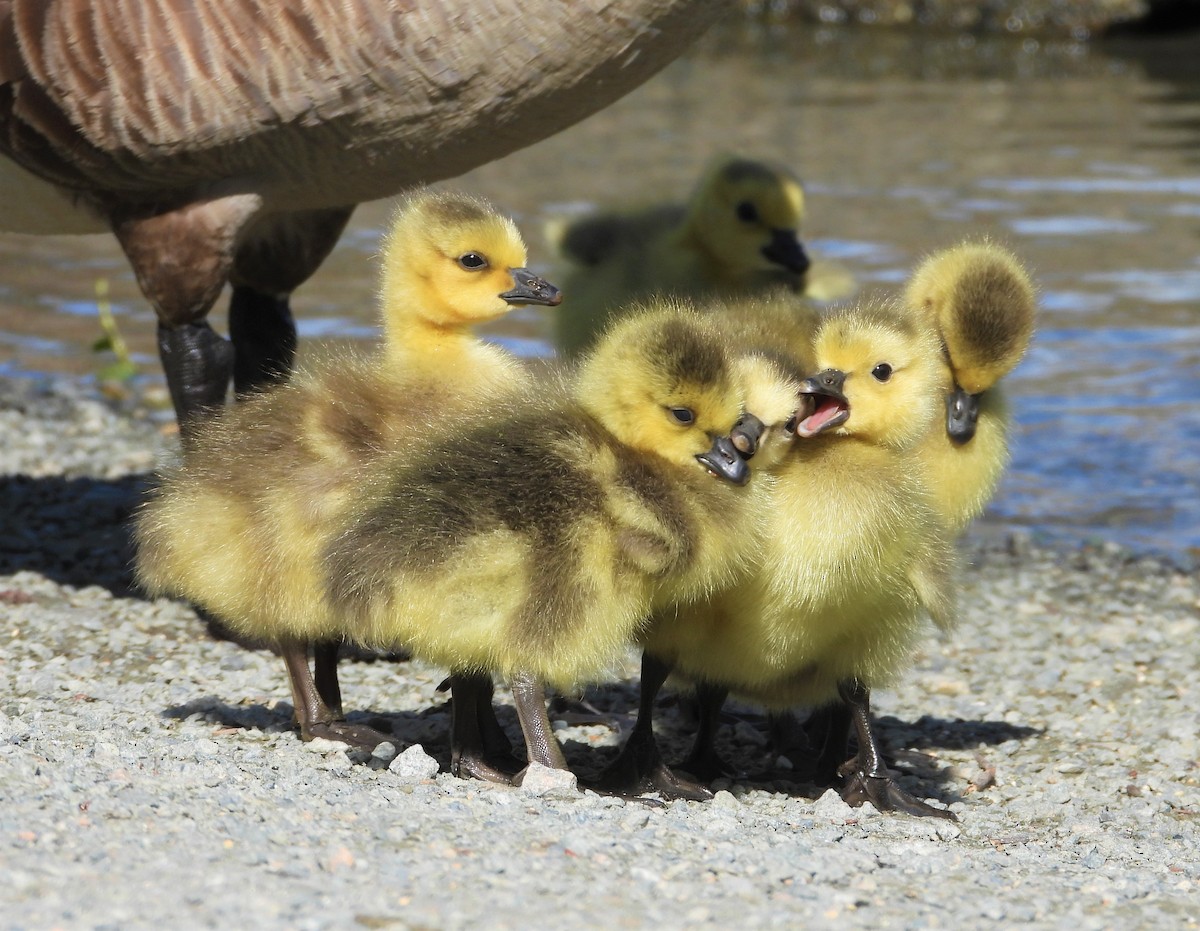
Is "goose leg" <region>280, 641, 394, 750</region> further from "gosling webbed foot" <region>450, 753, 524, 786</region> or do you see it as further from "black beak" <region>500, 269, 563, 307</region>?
"black beak" <region>500, 269, 563, 307</region>

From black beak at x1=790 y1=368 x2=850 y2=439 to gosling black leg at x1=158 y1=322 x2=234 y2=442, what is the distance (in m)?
2.16

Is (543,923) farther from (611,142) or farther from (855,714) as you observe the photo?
(611,142)

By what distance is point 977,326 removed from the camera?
5188 millimetres

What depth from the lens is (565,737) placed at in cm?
536

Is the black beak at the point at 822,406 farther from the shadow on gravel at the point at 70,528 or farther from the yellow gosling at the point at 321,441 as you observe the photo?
the shadow on gravel at the point at 70,528

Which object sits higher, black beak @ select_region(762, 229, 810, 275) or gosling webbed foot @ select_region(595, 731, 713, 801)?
black beak @ select_region(762, 229, 810, 275)

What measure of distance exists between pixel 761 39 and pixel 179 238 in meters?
20.3

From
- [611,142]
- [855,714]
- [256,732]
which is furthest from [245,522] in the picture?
[611,142]

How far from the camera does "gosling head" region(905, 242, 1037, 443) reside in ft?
17.0

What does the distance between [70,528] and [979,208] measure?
8796 mm

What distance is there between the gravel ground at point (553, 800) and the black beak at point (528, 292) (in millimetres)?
1241

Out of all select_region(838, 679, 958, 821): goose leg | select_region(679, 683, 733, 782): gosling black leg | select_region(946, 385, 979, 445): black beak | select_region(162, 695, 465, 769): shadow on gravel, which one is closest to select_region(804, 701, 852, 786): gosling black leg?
select_region(838, 679, 958, 821): goose leg

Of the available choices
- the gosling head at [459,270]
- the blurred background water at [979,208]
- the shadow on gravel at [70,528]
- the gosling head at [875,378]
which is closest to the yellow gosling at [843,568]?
the gosling head at [875,378]

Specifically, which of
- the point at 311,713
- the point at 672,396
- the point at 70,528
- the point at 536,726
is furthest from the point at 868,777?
the point at 70,528
